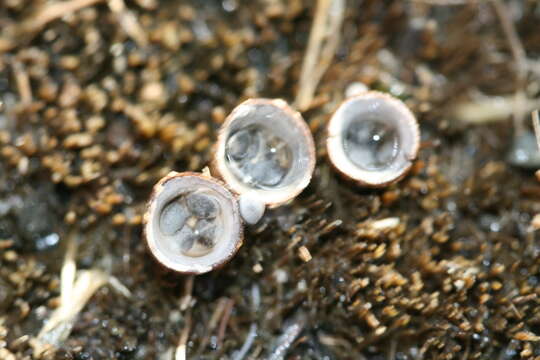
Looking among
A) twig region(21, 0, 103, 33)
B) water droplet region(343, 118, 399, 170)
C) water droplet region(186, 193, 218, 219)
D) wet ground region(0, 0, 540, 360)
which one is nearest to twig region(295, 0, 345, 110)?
wet ground region(0, 0, 540, 360)

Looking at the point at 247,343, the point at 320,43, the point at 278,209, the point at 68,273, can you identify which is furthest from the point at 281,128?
the point at 68,273

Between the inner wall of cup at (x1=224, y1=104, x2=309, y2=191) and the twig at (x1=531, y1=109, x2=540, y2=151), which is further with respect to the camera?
the twig at (x1=531, y1=109, x2=540, y2=151)

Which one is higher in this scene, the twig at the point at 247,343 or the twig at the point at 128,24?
the twig at the point at 128,24

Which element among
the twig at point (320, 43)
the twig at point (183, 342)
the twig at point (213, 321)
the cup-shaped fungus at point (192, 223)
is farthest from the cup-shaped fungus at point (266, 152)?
the twig at point (183, 342)

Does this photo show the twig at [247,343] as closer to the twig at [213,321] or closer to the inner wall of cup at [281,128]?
the twig at [213,321]

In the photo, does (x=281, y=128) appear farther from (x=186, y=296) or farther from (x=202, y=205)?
(x=186, y=296)

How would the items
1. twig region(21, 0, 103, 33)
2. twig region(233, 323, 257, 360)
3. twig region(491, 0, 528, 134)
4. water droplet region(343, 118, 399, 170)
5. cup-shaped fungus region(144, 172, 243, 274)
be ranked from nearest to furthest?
cup-shaped fungus region(144, 172, 243, 274), twig region(233, 323, 257, 360), water droplet region(343, 118, 399, 170), twig region(21, 0, 103, 33), twig region(491, 0, 528, 134)

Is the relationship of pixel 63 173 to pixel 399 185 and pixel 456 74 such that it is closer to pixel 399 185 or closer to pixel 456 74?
pixel 399 185

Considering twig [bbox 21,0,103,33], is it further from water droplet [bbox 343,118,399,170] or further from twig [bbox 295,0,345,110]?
water droplet [bbox 343,118,399,170]
